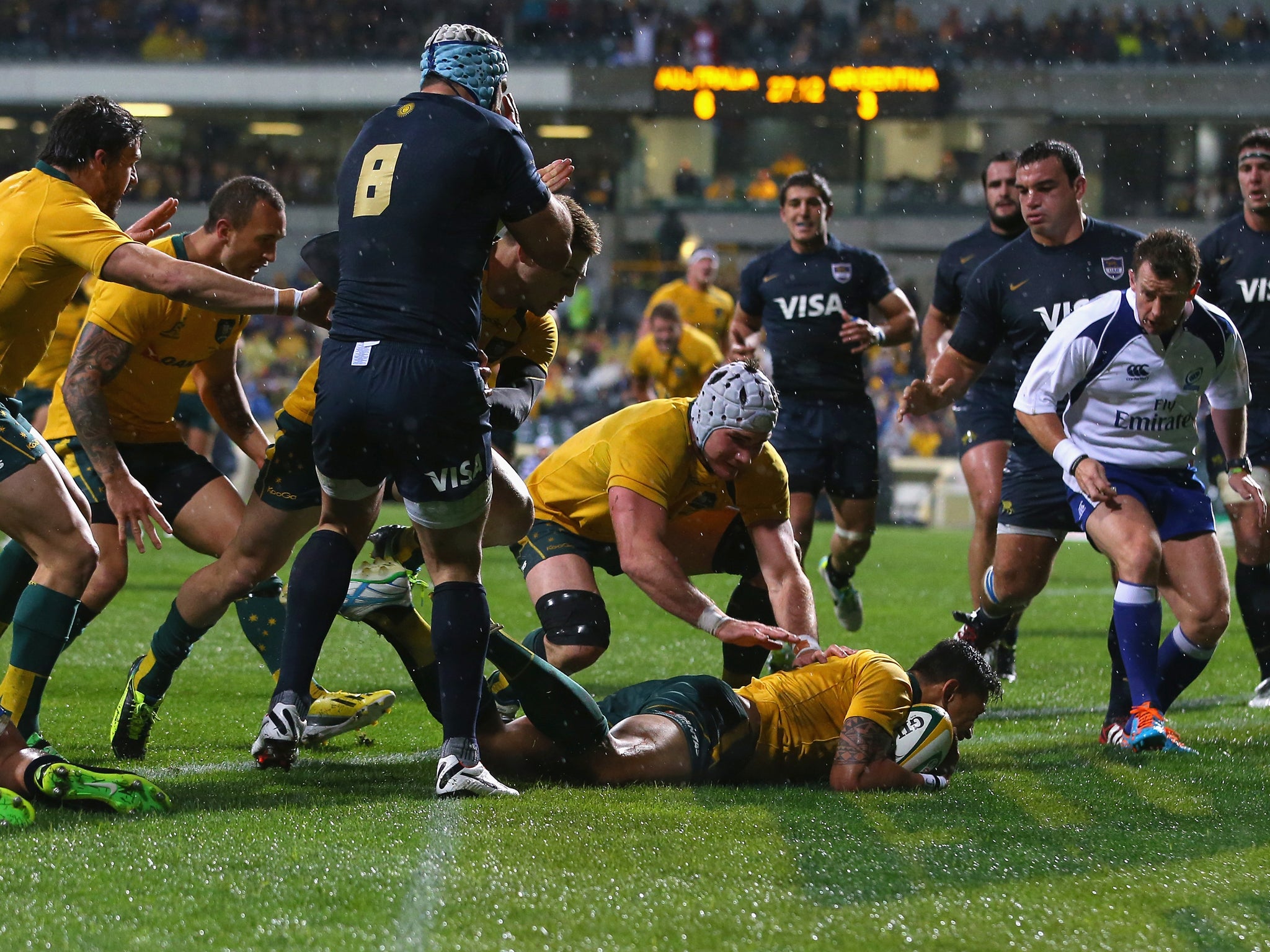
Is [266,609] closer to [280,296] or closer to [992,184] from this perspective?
[280,296]

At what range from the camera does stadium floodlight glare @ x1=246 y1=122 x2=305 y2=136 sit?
3925 cm

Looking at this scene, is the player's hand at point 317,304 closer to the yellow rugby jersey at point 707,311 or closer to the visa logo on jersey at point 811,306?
the visa logo on jersey at point 811,306

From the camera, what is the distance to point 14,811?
385 cm

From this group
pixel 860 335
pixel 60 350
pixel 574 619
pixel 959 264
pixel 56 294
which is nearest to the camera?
pixel 56 294

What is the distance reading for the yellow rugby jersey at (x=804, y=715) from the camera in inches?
185

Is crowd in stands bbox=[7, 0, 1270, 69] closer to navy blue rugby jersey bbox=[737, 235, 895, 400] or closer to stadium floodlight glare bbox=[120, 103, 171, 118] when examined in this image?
stadium floodlight glare bbox=[120, 103, 171, 118]

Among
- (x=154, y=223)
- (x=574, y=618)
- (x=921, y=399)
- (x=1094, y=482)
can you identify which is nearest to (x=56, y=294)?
(x=154, y=223)

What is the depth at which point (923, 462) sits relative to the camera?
22.4 meters

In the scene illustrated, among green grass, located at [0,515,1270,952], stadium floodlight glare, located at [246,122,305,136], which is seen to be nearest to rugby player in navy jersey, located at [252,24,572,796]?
green grass, located at [0,515,1270,952]

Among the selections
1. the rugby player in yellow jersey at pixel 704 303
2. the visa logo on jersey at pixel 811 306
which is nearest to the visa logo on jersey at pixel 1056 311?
the visa logo on jersey at pixel 811 306

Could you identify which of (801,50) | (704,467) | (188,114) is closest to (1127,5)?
(801,50)

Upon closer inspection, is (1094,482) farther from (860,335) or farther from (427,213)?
(860,335)

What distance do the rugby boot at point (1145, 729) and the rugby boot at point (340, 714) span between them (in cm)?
269

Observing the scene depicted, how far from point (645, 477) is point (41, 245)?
1.99 meters
